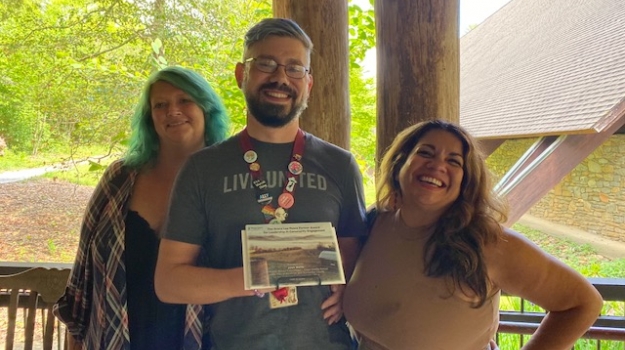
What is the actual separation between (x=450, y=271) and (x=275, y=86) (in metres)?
0.73

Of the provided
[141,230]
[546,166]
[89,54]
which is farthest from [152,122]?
[546,166]

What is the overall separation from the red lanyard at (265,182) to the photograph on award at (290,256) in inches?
3.3

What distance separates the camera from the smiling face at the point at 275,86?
50.3 inches

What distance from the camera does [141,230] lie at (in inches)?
61.2

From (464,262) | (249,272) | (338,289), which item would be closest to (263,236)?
(249,272)

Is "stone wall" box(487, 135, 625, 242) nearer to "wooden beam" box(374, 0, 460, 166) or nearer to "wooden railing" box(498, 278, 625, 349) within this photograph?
"wooden railing" box(498, 278, 625, 349)

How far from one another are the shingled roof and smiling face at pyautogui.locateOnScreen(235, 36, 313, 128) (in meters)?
3.62

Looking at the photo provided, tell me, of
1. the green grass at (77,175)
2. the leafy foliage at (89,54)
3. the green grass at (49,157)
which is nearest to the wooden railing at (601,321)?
the leafy foliage at (89,54)

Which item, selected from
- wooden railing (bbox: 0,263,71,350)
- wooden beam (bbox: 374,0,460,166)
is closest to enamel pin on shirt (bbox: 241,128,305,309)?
wooden beam (bbox: 374,0,460,166)

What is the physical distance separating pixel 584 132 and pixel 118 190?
4.35 m

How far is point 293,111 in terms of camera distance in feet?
4.28

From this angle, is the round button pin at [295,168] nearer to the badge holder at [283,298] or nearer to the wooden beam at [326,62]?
the badge holder at [283,298]

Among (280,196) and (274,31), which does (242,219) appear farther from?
(274,31)

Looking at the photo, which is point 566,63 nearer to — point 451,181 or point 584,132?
point 584,132
